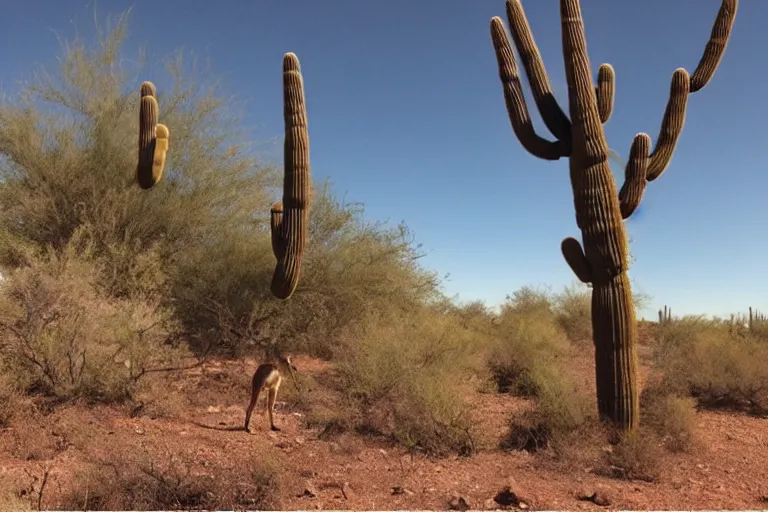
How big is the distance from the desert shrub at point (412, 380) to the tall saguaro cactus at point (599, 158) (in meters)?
1.94

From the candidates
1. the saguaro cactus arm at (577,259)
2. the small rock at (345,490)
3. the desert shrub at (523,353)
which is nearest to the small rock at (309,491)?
the small rock at (345,490)

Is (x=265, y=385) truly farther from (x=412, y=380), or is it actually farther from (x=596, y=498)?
(x=596, y=498)

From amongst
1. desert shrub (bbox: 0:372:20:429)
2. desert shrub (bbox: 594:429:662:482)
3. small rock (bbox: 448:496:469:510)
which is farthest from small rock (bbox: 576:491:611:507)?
desert shrub (bbox: 0:372:20:429)

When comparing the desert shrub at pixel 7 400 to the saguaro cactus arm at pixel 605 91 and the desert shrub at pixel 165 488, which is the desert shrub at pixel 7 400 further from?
the saguaro cactus arm at pixel 605 91

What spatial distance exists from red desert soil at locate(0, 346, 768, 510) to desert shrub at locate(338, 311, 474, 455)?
327mm

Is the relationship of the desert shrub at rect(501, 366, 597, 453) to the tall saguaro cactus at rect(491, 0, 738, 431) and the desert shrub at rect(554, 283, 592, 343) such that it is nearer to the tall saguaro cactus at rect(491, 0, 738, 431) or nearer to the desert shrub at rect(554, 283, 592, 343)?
the tall saguaro cactus at rect(491, 0, 738, 431)

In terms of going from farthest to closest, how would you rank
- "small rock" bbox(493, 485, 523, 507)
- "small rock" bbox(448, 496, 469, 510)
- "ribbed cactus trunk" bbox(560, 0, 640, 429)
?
1. "ribbed cactus trunk" bbox(560, 0, 640, 429)
2. "small rock" bbox(493, 485, 523, 507)
3. "small rock" bbox(448, 496, 469, 510)

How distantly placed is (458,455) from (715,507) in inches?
103

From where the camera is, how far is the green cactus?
23.9 feet

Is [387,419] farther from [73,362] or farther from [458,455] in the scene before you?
[73,362]

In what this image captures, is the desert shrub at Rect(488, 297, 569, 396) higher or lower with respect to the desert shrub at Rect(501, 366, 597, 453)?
higher

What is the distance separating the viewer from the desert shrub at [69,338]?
8.21m

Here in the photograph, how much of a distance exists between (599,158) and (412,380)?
397cm

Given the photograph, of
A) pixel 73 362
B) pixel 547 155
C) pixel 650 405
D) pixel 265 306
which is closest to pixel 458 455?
pixel 650 405
